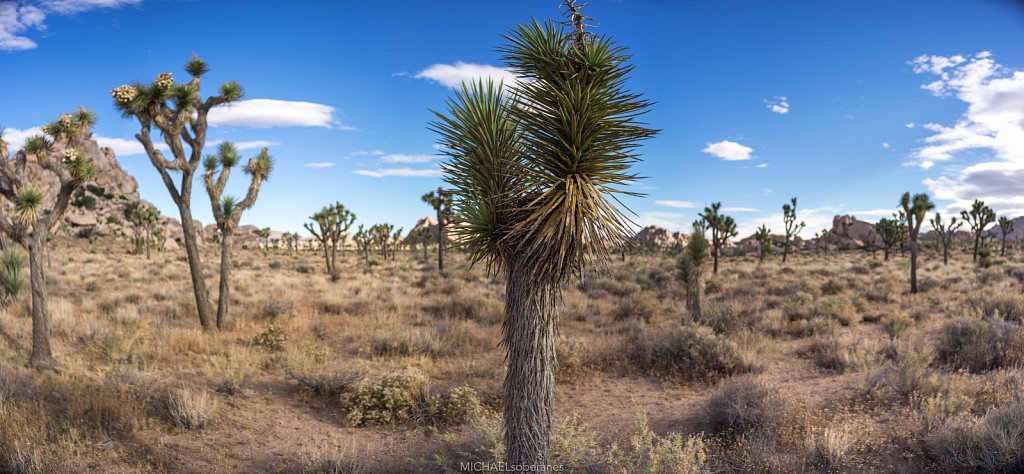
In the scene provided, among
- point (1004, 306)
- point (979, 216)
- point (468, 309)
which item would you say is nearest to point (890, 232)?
point (979, 216)

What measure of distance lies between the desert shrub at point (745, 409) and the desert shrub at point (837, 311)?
9.49 meters

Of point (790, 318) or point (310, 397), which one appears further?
point (790, 318)

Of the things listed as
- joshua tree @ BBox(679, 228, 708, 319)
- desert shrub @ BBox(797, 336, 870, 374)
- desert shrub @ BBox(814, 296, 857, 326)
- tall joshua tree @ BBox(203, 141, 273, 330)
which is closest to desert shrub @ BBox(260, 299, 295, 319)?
tall joshua tree @ BBox(203, 141, 273, 330)

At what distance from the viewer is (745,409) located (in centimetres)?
729

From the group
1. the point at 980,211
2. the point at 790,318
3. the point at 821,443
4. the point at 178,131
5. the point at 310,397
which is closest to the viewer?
the point at 821,443

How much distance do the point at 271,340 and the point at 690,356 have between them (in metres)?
9.85

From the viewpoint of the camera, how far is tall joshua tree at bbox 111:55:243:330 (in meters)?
12.8

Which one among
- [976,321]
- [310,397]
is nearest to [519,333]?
[310,397]

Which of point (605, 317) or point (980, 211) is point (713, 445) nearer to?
point (605, 317)

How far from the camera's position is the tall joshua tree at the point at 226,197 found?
1445cm

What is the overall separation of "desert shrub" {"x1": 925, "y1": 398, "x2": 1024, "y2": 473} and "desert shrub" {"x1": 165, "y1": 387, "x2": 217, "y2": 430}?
9.88 m

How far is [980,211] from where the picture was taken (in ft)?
156

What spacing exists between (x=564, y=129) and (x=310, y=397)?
7.40m

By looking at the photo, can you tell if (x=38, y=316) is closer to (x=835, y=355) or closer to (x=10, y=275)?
(x=10, y=275)
